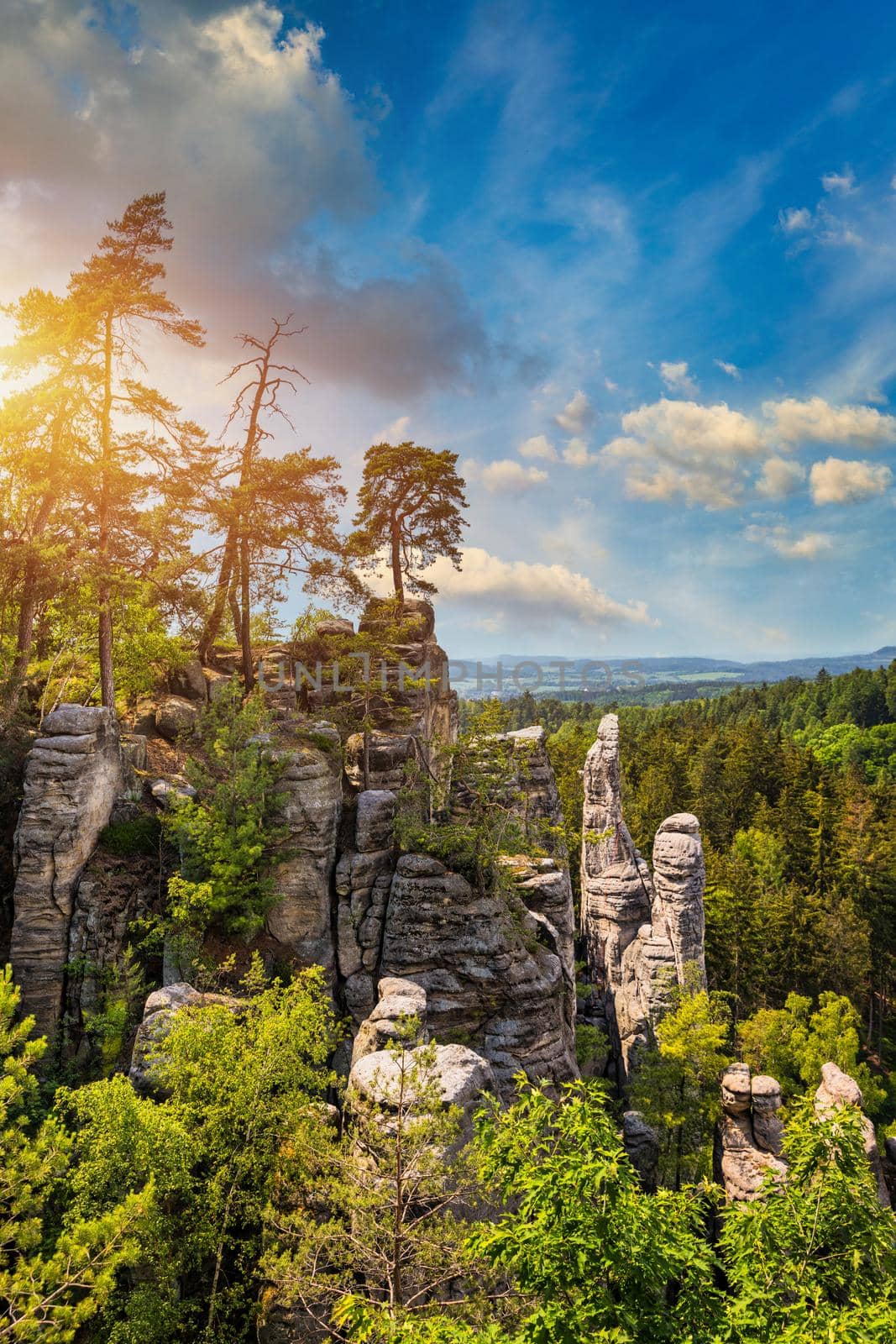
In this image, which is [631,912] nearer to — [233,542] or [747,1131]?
[747,1131]

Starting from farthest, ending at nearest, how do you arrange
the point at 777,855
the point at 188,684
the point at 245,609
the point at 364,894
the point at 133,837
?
the point at 777,855
the point at 188,684
the point at 245,609
the point at 364,894
the point at 133,837

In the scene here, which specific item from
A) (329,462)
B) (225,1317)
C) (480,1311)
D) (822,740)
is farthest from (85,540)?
(822,740)

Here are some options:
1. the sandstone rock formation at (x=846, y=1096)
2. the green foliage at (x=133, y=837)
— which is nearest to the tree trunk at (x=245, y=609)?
the green foliage at (x=133, y=837)

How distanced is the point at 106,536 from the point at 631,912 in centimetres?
2814

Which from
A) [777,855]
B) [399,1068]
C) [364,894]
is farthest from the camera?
[777,855]

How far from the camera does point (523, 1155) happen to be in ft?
24.4

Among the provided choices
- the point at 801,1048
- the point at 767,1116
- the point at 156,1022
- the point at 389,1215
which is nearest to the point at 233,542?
the point at 156,1022

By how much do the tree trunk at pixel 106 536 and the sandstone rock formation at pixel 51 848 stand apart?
6.57 ft

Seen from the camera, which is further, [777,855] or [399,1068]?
[777,855]

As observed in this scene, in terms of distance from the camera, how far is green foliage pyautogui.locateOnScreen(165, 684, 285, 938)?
17.4 m

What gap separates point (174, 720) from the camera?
76.2 feet

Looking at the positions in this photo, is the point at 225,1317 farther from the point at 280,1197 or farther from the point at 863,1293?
the point at 863,1293

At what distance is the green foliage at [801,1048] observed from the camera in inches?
973

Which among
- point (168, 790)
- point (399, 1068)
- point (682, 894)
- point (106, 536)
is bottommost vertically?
point (682, 894)
